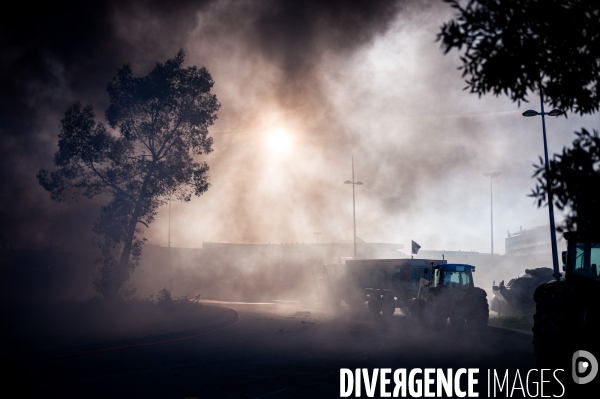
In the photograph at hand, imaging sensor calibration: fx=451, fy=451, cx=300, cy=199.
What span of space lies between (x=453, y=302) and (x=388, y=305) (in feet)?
22.6

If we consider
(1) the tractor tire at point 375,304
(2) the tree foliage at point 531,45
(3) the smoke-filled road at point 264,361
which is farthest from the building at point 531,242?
(2) the tree foliage at point 531,45

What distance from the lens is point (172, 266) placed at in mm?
61781

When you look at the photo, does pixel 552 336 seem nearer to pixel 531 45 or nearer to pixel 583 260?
pixel 583 260

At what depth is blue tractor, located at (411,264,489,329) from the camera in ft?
53.1

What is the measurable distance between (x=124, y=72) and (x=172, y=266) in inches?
1744

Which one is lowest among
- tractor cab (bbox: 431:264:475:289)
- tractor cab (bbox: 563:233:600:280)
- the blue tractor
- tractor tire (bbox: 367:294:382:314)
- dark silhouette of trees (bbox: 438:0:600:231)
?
tractor tire (bbox: 367:294:382:314)

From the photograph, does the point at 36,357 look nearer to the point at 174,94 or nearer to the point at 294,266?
the point at 174,94

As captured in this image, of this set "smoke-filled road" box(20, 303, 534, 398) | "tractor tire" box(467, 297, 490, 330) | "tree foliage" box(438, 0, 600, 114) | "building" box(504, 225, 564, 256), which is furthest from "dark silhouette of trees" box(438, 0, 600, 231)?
"building" box(504, 225, 564, 256)

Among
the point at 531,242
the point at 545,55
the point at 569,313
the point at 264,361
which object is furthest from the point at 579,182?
the point at 531,242

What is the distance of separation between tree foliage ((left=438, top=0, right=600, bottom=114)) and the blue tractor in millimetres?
11993

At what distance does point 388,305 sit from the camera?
2320cm

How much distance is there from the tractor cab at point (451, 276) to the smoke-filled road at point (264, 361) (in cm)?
175

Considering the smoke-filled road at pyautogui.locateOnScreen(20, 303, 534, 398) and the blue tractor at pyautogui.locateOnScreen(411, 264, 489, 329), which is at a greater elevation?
the blue tractor at pyautogui.locateOnScreen(411, 264, 489, 329)

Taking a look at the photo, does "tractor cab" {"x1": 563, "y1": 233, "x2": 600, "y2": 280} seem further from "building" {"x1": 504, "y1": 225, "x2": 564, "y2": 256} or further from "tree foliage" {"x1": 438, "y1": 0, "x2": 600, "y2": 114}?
"building" {"x1": 504, "y1": 225, "x2": 564, "y2": 256}
